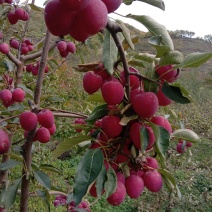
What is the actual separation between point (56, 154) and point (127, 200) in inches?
110

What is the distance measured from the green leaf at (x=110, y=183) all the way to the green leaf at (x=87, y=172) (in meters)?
0.03

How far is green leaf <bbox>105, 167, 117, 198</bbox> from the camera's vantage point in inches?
22.7

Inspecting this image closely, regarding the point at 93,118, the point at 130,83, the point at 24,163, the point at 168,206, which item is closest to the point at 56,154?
the point at 93,118

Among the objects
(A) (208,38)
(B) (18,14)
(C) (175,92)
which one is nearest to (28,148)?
(C) (175,92)

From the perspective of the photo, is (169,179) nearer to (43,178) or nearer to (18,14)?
(43,178)

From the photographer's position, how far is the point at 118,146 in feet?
2.07

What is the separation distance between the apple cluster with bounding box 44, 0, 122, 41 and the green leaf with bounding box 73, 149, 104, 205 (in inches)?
10.7

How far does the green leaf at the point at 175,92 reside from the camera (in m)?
0.56

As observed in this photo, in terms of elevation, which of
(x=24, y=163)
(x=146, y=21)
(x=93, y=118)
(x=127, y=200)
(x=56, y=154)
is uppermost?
(x=146, y=21)

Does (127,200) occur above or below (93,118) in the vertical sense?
below

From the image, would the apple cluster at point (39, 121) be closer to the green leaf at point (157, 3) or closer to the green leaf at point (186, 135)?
the green leaf at point (186, 135)

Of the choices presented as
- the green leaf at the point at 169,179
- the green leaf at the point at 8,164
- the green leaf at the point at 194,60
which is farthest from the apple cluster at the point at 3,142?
the green leaf at the point at 194,60

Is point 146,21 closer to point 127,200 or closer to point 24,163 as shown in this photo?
point 24,163

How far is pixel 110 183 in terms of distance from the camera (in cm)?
58
